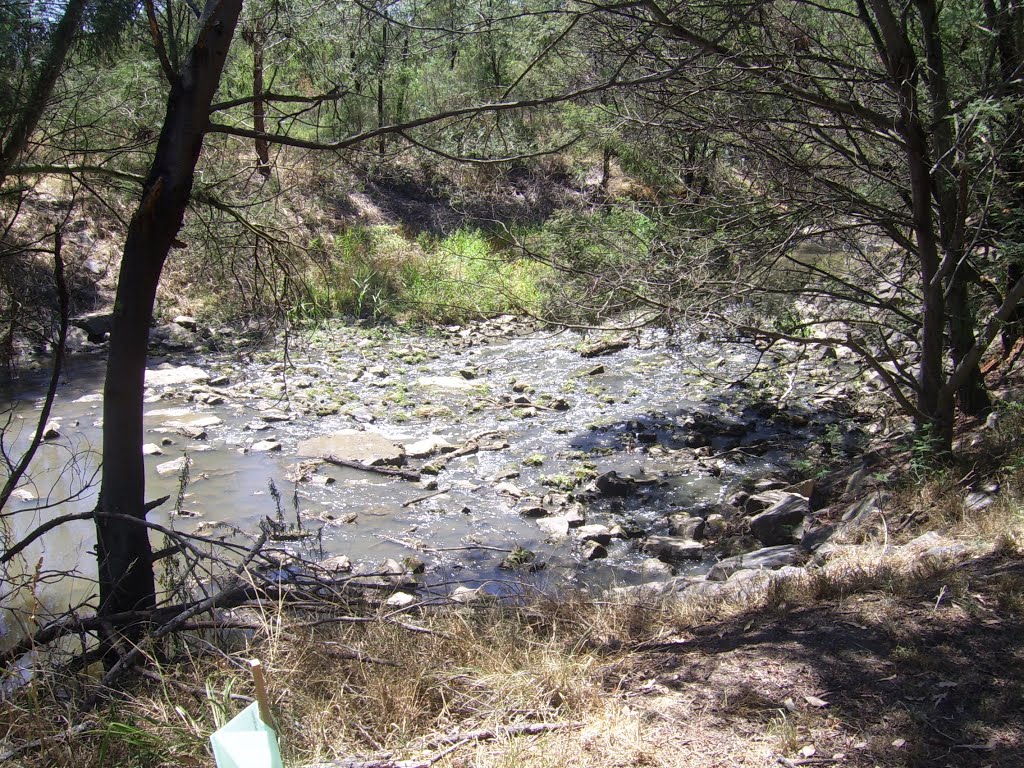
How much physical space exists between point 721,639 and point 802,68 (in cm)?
379

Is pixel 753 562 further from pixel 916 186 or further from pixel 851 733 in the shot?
pixel 851 733

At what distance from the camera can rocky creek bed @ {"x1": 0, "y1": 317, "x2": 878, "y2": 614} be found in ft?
21.5

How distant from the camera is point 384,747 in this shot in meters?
2.91

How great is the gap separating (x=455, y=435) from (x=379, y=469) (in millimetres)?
1365

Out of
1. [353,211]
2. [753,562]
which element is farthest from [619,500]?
[353,211]

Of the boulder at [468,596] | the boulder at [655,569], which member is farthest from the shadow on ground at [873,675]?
the boulder at [655,569]

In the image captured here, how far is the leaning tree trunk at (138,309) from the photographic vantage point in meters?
3.78

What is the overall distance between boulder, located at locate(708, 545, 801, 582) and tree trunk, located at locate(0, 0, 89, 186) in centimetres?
462

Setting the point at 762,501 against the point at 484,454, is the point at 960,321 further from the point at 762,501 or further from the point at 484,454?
the point at 484,454

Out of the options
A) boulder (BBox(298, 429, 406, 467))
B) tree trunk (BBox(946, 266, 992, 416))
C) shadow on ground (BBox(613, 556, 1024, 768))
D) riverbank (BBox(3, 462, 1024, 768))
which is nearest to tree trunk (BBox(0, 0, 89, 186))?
riverbank (BBox(3, 462, 1024, 768))

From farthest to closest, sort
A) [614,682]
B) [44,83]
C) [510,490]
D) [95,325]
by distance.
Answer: [95,325] < [510,490] < [44,83] < [614,682]

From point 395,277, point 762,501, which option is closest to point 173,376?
point 395,277

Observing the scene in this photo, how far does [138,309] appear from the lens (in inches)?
153

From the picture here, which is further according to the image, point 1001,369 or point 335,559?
point 1001,369
